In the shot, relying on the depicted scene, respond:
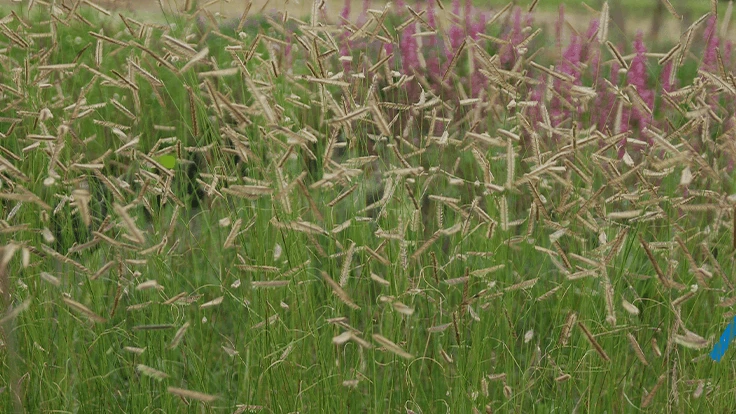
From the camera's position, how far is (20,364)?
8.19 ft

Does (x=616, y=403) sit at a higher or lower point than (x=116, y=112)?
higher

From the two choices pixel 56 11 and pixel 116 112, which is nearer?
pixel 56 11

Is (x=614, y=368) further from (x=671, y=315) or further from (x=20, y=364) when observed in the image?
(x=20, y=364)

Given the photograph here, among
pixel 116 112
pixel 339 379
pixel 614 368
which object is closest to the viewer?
pixel 339 379

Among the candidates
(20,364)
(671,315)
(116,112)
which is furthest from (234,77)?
(671,315)

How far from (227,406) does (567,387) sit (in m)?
0.92

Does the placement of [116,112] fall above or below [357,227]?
below

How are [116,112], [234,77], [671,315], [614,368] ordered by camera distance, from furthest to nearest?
[234,77] → [116,112] → [671,315] → [614,368]

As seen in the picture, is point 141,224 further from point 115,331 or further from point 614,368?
point 614,368

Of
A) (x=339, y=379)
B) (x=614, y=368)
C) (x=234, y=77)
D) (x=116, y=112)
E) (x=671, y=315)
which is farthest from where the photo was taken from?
(x=234, y=77)

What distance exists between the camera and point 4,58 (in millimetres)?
2666

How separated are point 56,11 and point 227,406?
51.5 inches

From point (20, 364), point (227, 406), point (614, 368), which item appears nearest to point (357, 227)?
point (227, 406)

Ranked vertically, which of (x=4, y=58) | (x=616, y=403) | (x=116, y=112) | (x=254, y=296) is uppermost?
(x=4, y=58)
